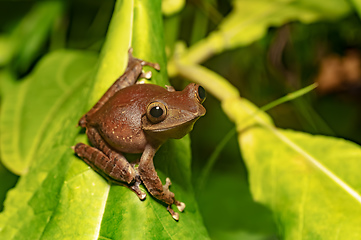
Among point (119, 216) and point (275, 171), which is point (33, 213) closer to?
point (119, 216)

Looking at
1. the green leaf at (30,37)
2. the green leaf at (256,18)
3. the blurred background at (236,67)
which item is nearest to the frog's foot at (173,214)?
the blurred background at (236,67)

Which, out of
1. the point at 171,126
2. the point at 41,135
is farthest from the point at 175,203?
the point at 41,135

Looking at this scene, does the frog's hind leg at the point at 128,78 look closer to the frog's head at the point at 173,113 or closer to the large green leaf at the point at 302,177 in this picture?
the frog's head at the point at 173,113

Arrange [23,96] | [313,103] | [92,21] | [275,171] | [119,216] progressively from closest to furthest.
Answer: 1. [119,216]
2. [275,171]
3. [23,96]
4. [92,21]
5. [313,103]

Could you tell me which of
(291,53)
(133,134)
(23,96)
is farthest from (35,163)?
(291,53)

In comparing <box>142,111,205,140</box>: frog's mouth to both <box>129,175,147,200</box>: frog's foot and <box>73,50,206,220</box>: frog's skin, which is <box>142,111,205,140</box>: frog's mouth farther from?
<box>129,175,147,200</box>: frog's foot

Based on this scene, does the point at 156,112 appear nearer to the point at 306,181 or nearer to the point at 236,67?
the point at 306,181
